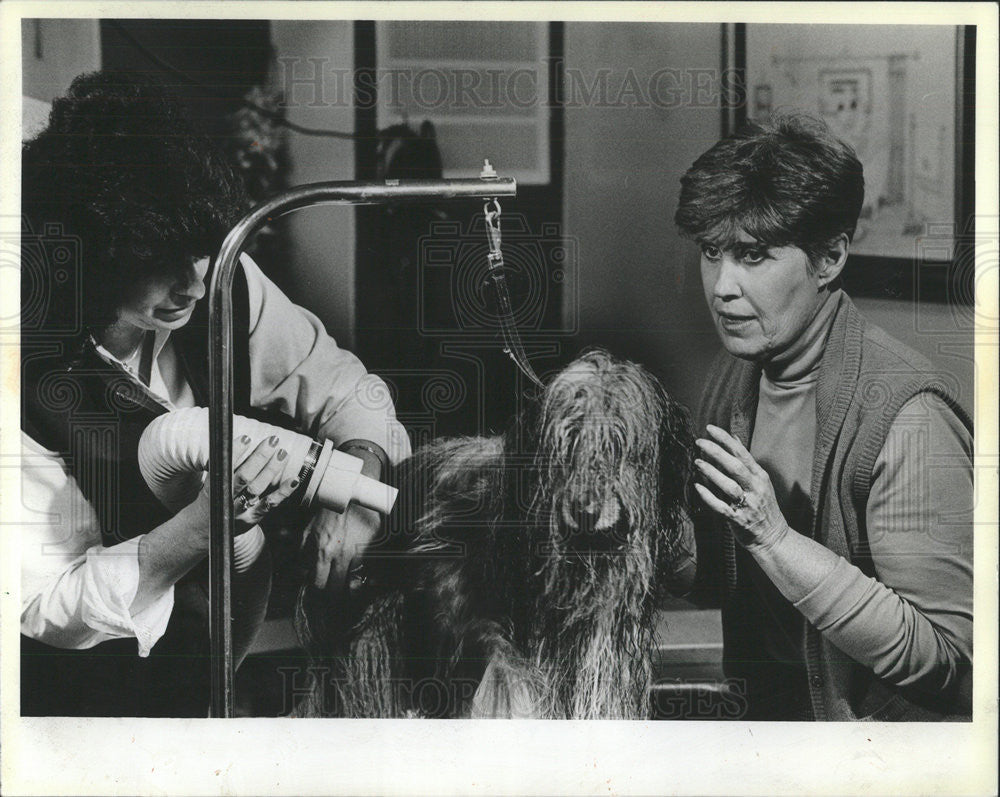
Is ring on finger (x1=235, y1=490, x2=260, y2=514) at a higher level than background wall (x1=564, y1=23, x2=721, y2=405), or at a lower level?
lower

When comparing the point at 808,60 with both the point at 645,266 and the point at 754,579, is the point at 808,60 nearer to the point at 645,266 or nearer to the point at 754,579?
the point at 645,266

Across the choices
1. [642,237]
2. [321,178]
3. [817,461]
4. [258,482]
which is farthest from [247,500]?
[817,461]

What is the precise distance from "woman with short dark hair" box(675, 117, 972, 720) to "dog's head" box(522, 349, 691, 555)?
0.08 meters

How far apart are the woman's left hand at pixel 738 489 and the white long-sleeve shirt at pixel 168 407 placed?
0.56 m

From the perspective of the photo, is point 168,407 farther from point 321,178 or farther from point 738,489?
point 738,489

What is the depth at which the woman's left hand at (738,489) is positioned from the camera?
74.5 inches

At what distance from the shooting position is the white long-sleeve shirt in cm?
191

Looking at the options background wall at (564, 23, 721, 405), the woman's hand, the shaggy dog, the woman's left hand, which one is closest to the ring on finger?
→ the woman's hand

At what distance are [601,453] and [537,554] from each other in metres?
0.22

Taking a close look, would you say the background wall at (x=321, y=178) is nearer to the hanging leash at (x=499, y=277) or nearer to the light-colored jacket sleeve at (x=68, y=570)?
the hanging leash at (x=499, y=277)

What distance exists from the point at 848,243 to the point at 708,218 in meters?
0.26

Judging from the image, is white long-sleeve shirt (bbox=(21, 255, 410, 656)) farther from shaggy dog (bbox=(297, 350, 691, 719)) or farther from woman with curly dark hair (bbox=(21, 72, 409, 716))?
shaggy dog (bbox=(297, 350, 691, 719))

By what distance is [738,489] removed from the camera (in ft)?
6.23

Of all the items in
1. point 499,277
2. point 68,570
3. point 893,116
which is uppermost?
point 893,116
